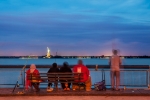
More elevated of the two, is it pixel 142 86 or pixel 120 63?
pixel 120 63

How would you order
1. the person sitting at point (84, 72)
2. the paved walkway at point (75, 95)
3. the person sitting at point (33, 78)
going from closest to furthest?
the paved walkway at point (75, 95)
the person sitting at point (33, 78)
the person sitting at point (84, 72)

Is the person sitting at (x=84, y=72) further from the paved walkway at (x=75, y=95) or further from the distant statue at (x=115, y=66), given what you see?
the distant statue at (x=115, y=66)

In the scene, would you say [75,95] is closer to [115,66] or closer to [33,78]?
[33,78]

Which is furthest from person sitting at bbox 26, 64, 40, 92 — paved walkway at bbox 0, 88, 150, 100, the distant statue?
the distant statue

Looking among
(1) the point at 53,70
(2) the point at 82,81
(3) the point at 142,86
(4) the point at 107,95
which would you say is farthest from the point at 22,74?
(3) the point at 142,86

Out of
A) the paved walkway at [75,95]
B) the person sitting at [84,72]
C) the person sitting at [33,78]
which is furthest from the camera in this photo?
the person sitting at [84,72]

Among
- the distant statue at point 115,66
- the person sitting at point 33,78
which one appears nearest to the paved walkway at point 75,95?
the person sitting at point 33,78

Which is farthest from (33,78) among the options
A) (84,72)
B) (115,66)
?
(115,66)

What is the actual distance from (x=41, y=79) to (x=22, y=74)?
2118 millimetres

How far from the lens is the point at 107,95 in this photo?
14.6 meters

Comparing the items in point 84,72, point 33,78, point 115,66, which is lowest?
point 33,78

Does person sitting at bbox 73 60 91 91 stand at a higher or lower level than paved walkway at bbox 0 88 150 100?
higher

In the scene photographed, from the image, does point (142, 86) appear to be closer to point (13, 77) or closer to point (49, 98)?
point (49, 98)

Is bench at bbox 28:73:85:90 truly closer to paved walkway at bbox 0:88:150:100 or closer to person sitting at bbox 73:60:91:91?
person sitting at bbox 73:60:91:91
